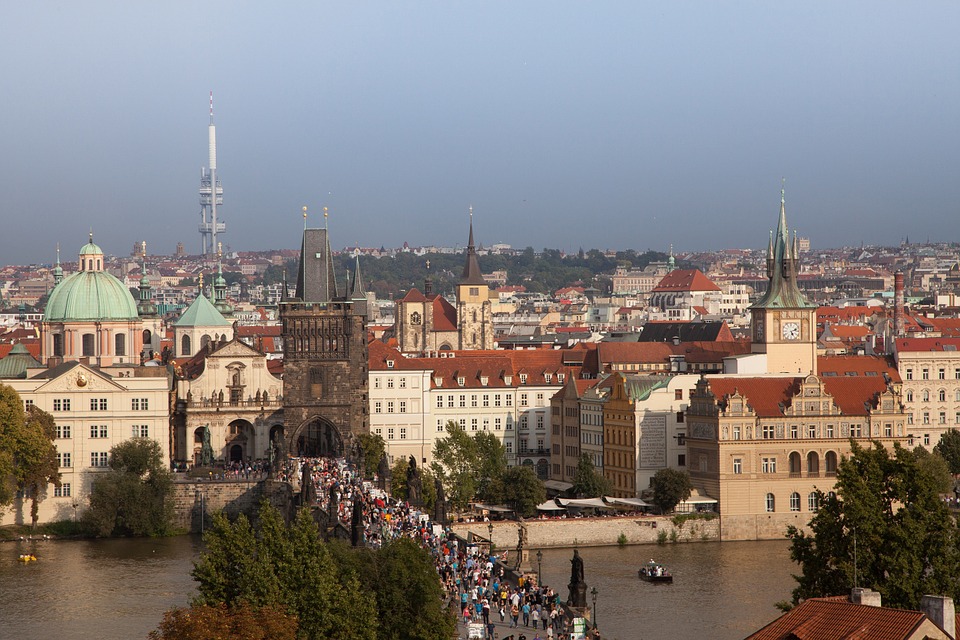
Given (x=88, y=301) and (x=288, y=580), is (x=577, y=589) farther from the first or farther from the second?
(x=88, y=301)

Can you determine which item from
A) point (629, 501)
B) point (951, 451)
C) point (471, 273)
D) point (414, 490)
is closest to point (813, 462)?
point (629, 501)

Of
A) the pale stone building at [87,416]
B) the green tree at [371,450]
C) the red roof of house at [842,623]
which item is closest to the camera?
the red roof of house at [842,623]

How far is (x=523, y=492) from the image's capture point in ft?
306

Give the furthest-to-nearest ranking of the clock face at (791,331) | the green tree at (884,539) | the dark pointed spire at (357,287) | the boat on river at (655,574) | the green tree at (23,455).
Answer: the dark pointed spire at (357,287) < the clock face at (791,331) < the green tree at (23,455) < the boat on river at (655,574) < the green tree at (884,539)

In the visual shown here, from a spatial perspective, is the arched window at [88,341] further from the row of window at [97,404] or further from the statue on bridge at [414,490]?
the statue on bridge at [414,490]

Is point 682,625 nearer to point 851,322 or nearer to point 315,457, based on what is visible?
point 315,457

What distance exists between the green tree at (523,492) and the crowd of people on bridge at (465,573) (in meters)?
7.43

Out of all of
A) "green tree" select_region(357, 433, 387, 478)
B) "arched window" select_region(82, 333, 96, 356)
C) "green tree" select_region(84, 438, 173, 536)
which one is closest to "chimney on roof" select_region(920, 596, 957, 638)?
"green tree" select_region(84, 438, 173, 536)

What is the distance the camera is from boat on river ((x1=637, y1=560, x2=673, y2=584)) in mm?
78125

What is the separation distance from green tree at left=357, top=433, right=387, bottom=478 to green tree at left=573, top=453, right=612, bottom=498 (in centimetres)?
Answer: 961

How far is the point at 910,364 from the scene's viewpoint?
115812mm

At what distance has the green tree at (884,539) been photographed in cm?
4866

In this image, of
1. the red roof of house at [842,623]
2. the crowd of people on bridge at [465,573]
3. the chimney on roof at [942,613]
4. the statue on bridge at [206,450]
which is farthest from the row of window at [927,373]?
the chimney on roof at [942,613]

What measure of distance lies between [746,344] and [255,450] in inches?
1134
